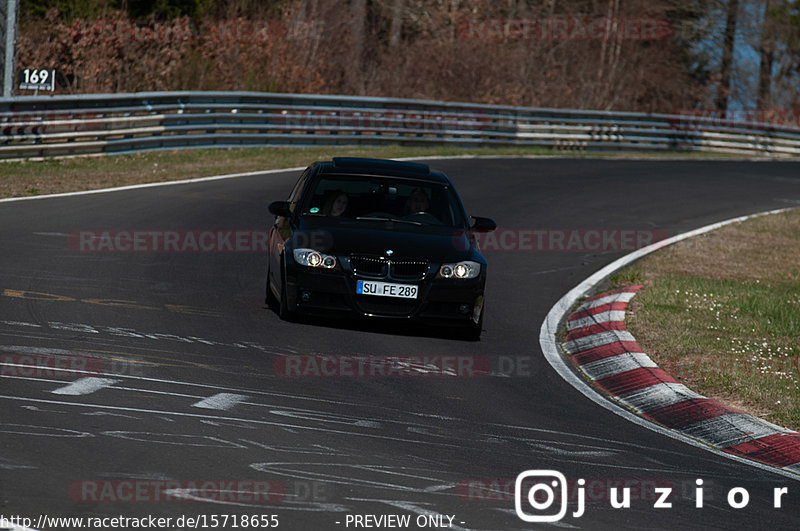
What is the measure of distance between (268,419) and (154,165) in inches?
589

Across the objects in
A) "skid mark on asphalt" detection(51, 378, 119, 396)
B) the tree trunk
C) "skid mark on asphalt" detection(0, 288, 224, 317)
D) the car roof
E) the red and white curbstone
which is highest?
the tree trunk

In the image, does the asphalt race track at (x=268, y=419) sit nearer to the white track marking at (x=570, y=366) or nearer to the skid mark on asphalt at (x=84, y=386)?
the skid mark on asphalt at (x=84, y=386)

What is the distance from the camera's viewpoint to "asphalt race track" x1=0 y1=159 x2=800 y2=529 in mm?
5684

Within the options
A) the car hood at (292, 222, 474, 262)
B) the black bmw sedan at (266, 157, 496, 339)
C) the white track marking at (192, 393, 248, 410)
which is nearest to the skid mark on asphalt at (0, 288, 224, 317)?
the black bmw sedan at (266, 157, 496, 339)

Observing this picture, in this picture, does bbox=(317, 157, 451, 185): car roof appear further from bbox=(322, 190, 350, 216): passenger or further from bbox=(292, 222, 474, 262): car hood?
bbox=(292, 222, 474, 262): car hood

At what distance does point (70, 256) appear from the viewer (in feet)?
42.2

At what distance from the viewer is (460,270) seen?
33.7 ft

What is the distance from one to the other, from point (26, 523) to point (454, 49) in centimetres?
3204

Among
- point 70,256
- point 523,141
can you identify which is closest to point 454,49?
point 523,141

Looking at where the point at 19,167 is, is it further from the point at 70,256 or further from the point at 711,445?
the point at 711,445

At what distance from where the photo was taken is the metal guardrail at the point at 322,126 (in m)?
21.0

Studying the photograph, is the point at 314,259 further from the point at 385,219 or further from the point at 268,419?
the point at 268,419

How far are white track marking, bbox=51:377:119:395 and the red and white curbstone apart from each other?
3.80 m

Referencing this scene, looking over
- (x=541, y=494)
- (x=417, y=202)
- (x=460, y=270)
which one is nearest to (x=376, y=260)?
(x=460, y=270)
